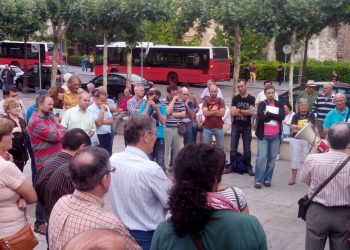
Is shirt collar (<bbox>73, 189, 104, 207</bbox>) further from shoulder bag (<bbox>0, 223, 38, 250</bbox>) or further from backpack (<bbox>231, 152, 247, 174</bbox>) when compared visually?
backpack (<bbox>231, 152, 247, 174</bbox>)

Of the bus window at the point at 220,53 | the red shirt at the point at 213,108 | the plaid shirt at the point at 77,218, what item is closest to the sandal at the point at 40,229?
the plaid shirt at the point at 77,218

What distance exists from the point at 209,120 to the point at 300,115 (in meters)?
1.65

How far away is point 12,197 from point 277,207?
15.6ft

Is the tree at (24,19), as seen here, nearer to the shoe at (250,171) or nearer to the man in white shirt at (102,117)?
the man in white shirt at (102,117)

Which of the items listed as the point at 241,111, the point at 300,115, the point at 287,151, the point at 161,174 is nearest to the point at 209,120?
the point at 241,111

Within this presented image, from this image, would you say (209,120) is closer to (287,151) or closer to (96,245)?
(287,151)

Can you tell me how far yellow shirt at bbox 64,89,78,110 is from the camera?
27.3 ft

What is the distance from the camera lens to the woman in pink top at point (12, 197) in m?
3.70

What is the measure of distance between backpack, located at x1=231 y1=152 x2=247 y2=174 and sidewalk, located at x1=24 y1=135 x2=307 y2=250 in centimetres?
17

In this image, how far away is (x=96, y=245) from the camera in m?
1.66

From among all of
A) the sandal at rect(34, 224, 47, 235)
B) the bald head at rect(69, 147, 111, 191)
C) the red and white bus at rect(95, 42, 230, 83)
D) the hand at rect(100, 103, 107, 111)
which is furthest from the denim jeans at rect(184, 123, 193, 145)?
the red and white bus at rect(95, 42, 230, 83)

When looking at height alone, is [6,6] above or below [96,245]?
above

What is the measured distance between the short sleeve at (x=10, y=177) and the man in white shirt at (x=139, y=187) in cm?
69

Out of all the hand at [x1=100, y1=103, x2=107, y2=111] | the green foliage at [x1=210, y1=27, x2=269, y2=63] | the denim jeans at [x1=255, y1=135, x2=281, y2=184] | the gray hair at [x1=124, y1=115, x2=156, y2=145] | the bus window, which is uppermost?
the green foliage at [x1=210, y1=27, x2=269, y2=63]
